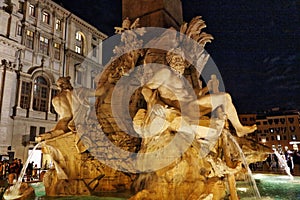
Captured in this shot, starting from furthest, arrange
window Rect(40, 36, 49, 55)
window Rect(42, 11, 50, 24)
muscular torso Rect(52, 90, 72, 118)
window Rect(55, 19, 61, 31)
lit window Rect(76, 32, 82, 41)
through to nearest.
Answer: lit window Rect(76, 32, 82, 41)
window Rect(55, 19, 61, 31)
window Rect(42, 11, 50, 24)
window Rect(40, 36, 49, 55)
muscular torso Rect(52, 90, 72, 118)

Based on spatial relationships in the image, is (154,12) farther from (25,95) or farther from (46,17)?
(46,17)

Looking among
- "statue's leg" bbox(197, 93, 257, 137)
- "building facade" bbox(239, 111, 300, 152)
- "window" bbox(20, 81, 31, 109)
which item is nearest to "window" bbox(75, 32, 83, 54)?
"window" bbox(20, 81, 31, 109)

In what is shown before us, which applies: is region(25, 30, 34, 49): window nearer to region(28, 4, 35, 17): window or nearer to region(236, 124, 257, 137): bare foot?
region(28, 4, 35, 17): window

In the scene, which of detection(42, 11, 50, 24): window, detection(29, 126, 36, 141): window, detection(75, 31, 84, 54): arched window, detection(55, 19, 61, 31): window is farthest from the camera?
detection(75, 31, 84, 54): arched window

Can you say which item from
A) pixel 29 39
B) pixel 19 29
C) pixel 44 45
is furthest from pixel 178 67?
pixel 44 45

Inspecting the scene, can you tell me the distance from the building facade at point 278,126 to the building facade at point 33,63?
1447 inches

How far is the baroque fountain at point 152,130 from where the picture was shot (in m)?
4.25

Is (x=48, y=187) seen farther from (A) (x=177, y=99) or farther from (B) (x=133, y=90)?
(A) (x=177, y=99)

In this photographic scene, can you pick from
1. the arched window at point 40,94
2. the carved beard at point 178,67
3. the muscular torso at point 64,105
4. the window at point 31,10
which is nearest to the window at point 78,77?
the arched window at point 40,94

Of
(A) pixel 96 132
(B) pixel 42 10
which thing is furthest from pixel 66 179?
(B) pixel 42 10

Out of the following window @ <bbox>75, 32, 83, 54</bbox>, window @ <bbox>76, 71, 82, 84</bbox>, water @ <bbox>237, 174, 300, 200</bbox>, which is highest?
window @ <bbox>75, 32, 83, 54</bbox>

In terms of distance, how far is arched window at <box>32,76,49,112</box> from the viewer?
82.6 ft

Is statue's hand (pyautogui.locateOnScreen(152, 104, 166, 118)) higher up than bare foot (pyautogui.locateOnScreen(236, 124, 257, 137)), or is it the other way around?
statue's hand (pyautogui.locateOnScreen(152, 104, 166, 118))

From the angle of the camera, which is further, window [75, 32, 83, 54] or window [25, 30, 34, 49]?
window [75, 32, 83, 54]
